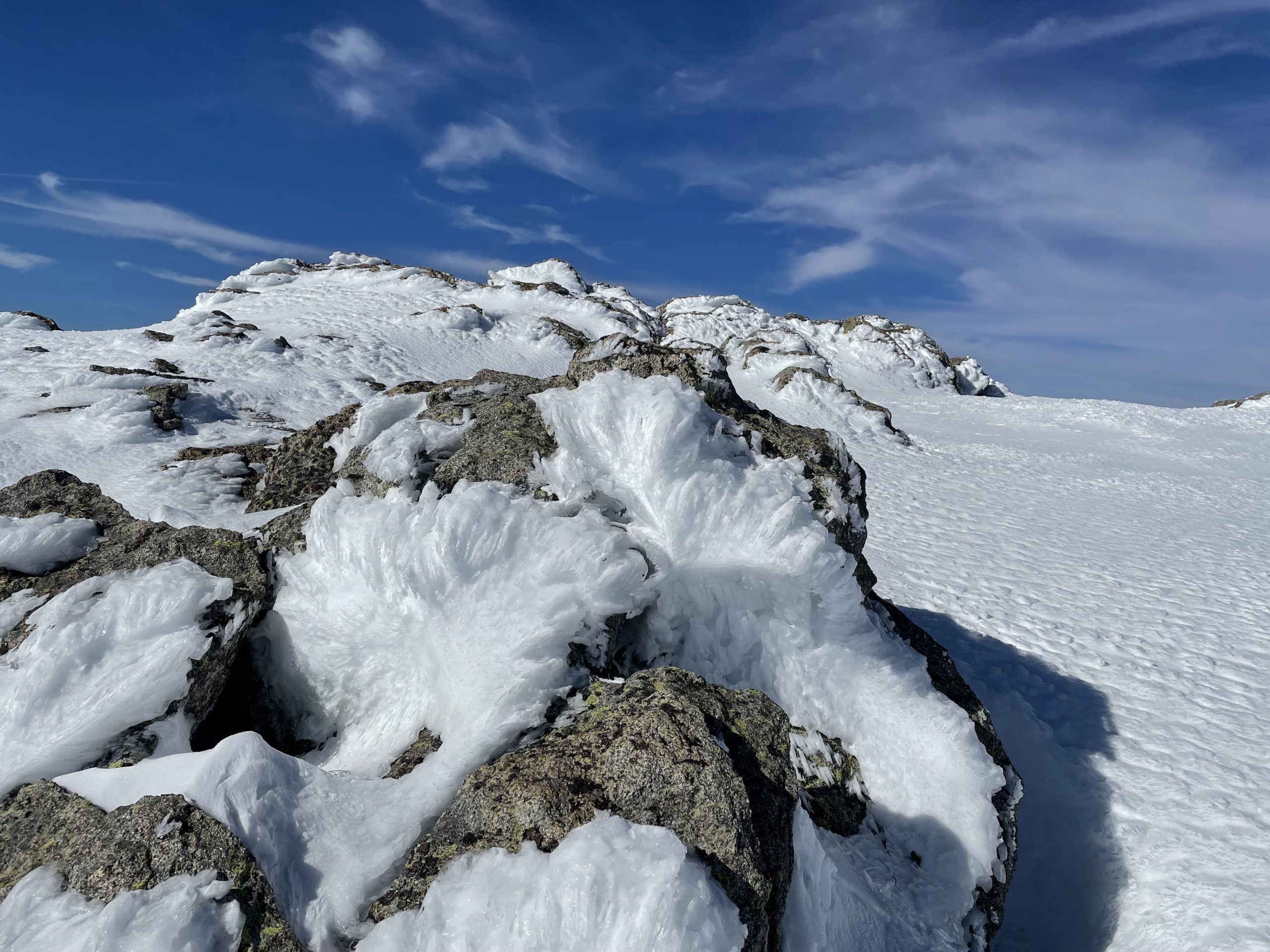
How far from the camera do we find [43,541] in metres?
5.66

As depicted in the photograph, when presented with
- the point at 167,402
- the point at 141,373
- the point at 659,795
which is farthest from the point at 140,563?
the point at 141,373

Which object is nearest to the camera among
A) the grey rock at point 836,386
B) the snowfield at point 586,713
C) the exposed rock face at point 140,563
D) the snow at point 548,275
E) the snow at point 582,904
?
the snow at point 582,904

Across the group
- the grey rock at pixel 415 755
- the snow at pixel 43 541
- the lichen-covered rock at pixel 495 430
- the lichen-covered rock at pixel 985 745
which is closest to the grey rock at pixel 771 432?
the lichen-covered rock at pixel 985 745

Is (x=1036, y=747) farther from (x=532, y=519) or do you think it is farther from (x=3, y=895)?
(x=3, y=895)

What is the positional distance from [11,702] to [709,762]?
4.25 meters

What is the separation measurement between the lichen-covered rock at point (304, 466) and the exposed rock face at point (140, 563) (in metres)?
2.03

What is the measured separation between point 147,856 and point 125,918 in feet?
0.87

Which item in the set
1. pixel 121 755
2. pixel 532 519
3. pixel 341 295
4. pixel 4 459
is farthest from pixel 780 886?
pixel 341 295

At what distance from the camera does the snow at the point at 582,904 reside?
281 cm

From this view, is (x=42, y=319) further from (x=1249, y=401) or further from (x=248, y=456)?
(x=1249, y=401)

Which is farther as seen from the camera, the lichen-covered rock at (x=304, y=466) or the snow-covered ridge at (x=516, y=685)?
the lichen-covered rock at (x=304, y=466)

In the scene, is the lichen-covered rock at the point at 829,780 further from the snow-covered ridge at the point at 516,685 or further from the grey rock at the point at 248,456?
the grey rock at the point at 248,456

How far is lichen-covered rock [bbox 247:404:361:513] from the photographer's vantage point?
323 inches

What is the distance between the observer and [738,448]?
641 cm
